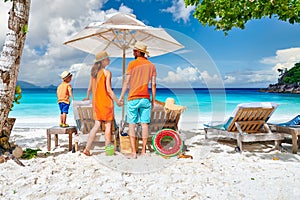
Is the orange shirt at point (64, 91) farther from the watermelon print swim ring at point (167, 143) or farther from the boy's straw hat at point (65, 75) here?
the watermelon print swim ring at point (167, 143)

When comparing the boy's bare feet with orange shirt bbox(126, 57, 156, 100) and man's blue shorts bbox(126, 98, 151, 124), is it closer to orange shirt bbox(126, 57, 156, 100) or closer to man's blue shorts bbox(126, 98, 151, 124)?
man's blue shorts bbox(126, 98, 151, 124)

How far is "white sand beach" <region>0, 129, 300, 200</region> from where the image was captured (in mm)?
3094

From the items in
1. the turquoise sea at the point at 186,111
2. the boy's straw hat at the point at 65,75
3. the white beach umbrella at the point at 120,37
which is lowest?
the turquoise sea at the point at 186,111

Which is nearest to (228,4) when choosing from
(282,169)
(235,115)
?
(235,115)

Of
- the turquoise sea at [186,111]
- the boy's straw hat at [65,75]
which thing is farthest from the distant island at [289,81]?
the boy's straw hat at [65,75]

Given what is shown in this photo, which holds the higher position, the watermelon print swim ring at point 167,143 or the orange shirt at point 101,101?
the orange shirt at point 101,101

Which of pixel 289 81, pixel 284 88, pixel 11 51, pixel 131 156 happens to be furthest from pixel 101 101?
pixel 284 88

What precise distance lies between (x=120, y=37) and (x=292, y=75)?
115 feet

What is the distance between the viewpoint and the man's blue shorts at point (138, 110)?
4566 millimetres

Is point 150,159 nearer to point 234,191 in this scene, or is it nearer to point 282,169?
point 234,191

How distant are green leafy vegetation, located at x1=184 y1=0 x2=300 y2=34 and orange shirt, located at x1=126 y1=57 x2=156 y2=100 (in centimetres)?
160

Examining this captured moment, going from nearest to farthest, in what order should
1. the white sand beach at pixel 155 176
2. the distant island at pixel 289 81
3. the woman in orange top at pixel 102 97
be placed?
the white sand beach at pixel 155 176 < the woman in orange top at pixel 102 97 < the distant island at pixel 289 81

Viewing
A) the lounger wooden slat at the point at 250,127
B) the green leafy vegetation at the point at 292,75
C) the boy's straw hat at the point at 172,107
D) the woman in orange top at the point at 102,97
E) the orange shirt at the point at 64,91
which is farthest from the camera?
the green leafy vegetation at the point at 292,75

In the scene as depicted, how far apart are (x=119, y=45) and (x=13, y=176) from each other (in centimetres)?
336
